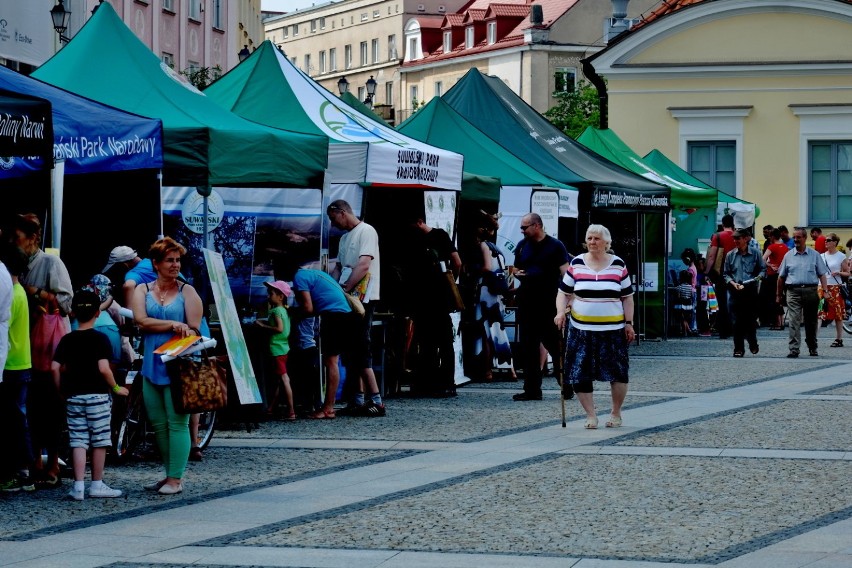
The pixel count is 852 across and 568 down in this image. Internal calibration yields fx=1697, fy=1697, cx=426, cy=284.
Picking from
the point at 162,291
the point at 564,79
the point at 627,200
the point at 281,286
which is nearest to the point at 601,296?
the point at 281,286

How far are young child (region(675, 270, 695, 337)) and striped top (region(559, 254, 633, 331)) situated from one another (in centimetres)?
1576

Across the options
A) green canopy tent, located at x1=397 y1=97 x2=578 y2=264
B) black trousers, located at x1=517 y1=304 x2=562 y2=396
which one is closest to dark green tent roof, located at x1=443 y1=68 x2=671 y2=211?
green canopy tent, located at x1=397 y1=97 x2=578 y2=264

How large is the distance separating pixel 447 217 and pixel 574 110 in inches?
2358

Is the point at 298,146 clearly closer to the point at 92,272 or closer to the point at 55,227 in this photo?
the point at 92,272

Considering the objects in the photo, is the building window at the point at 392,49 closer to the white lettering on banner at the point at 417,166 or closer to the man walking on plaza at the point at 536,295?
the white lettering on banner at the point at 417,166

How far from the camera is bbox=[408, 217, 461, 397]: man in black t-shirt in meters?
16.9

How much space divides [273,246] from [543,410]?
2.93m

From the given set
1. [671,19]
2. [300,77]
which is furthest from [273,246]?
[671,19]

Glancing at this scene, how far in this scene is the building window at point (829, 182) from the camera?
1647 inches

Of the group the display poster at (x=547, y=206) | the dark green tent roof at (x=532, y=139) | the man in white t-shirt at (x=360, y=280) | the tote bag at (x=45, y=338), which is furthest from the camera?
the dark green tent roof at (x=532, y=139)

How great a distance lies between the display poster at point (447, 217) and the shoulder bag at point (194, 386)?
23.9 feet

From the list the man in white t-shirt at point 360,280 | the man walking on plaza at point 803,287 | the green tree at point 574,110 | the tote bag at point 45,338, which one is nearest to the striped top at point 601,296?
the man in white t-shirt at point 360,280

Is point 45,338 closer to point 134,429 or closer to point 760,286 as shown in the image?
point 134,429

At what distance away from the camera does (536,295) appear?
16.5 metres
